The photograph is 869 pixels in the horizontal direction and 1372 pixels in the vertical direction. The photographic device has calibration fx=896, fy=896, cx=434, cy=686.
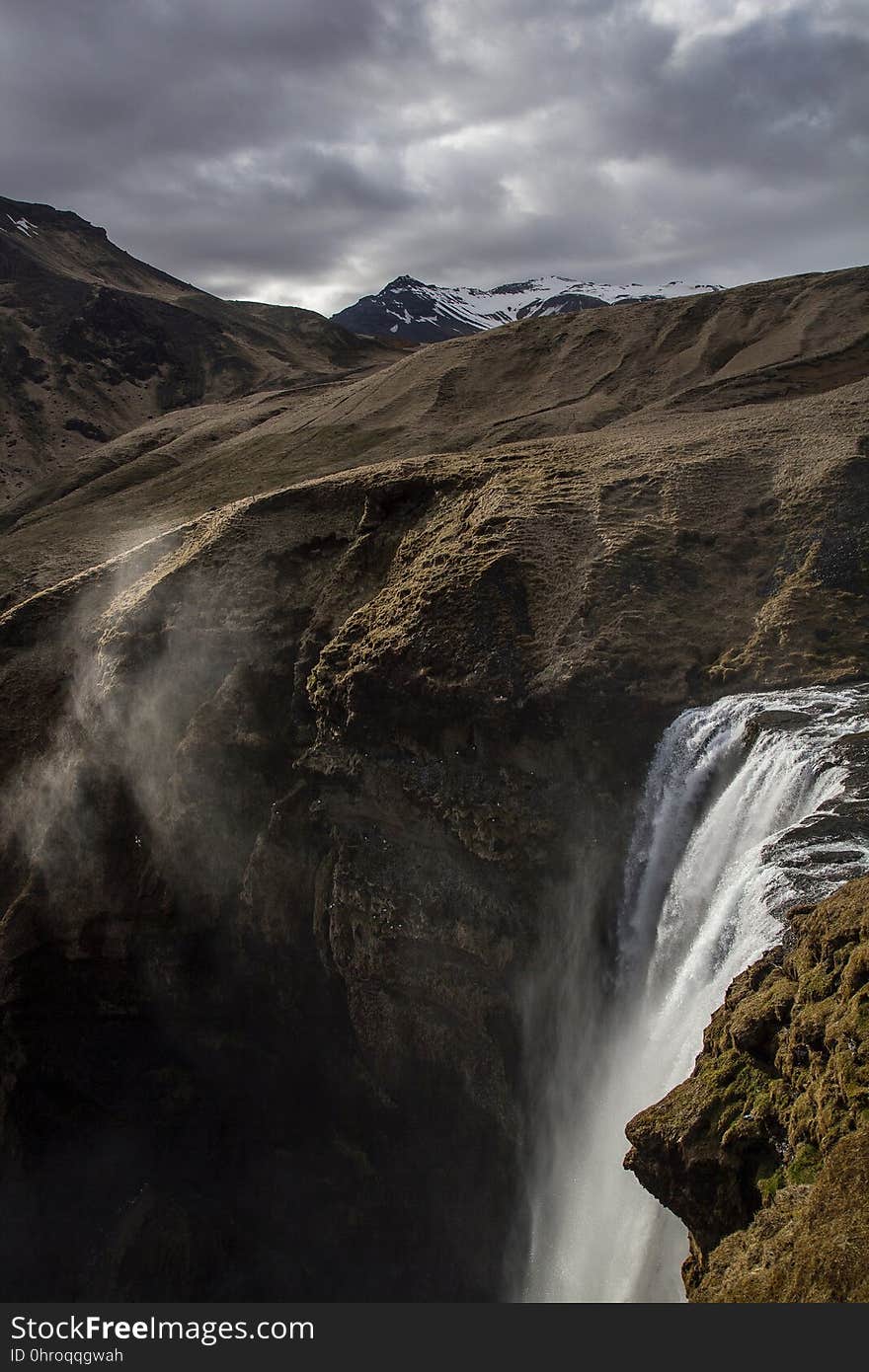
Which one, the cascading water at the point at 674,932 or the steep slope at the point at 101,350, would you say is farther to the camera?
the steep slope at the point at 101,350

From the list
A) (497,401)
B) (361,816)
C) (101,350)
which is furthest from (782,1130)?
(101,350)

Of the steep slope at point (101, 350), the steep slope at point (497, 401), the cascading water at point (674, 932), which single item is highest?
the steep slope at point (101, 350)

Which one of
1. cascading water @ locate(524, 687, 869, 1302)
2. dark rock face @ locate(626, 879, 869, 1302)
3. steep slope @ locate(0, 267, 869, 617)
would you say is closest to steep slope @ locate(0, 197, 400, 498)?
steep slope @ locate(0, 267, 869, 617)

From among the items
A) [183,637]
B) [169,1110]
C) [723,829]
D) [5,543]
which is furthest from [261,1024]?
[5,543]

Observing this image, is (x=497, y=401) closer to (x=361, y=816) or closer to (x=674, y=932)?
(x=361, y=816)

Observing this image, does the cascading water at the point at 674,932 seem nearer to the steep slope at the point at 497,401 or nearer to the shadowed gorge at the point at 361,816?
the shadowed gorge at the point at 361,816

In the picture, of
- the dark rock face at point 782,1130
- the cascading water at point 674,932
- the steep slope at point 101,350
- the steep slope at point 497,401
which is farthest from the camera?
the steep slope at point 101,350

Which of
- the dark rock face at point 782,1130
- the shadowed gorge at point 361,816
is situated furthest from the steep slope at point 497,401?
the dark rock face at point 782,1130
